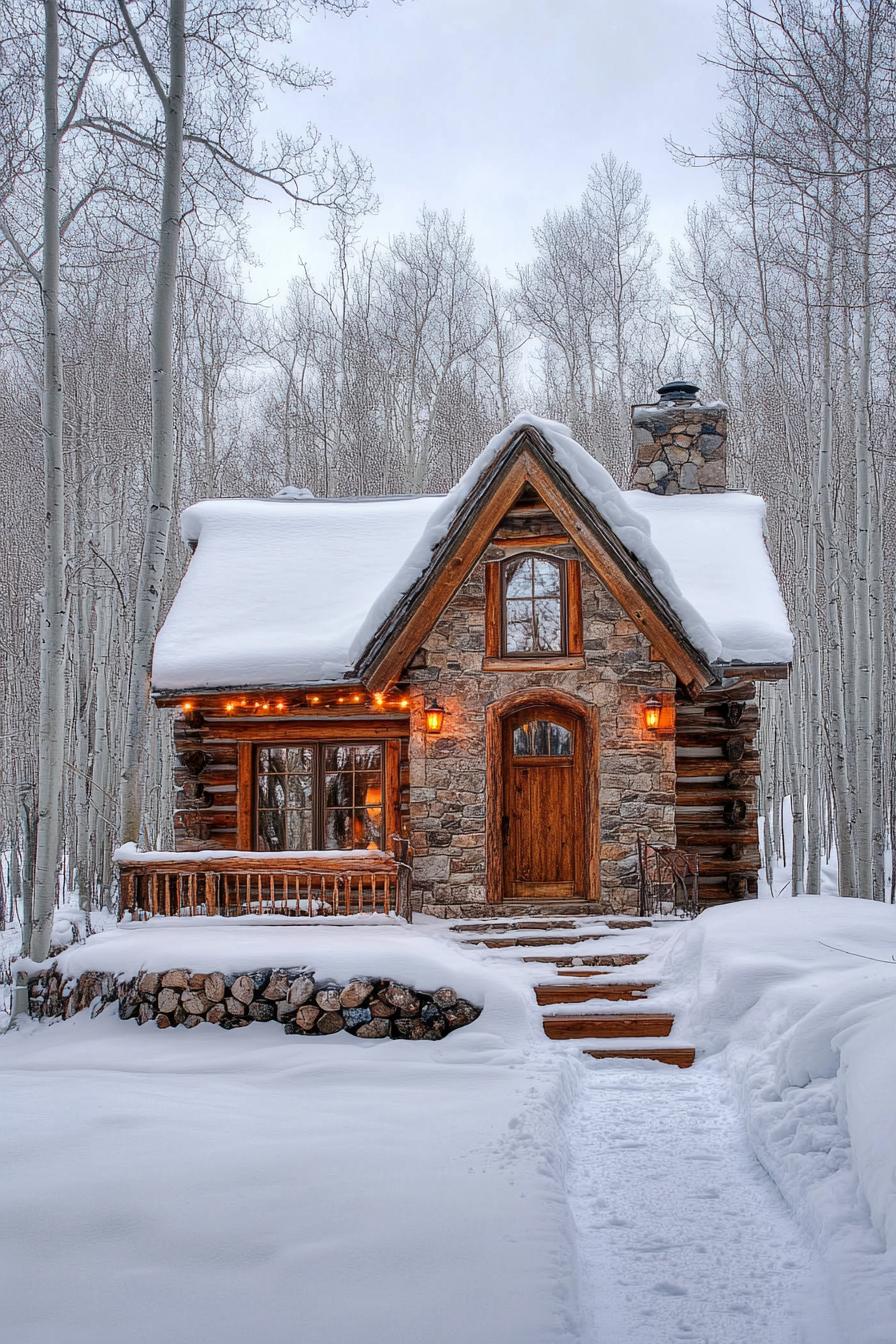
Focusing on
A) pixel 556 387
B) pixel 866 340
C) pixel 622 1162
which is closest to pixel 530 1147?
pixel 622 1162

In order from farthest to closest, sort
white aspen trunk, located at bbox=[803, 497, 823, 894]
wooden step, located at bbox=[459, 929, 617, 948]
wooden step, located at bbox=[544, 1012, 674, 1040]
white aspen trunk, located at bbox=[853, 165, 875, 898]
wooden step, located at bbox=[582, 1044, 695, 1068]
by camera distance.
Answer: white aspen trunk, located at bbox=[803, 497, 823, 894], white aspen trunk, located at bbox=[853, 165, 875, 898], wooden step, located at bbox=[459, 929, 617, 948], wooden step, located at bbox=[544, 1012, 674, 1040], wooden step, located at bbox=[582, 1044, 695, 1068]

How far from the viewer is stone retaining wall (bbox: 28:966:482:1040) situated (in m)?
7.97

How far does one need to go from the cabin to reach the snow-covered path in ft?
14.9

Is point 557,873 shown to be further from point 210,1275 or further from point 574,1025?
point 210,1275

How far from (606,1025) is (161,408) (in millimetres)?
7363

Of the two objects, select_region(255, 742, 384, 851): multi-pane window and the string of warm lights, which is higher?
the string of warm lights

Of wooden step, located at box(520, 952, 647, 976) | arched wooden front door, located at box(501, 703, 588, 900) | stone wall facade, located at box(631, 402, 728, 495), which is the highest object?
stone wall facade, located at box(631, 402, 728, 495)

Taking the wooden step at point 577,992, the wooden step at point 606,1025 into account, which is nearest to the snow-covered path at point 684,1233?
the wooden step at point 606,1025

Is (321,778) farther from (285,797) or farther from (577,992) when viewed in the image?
(577,992)

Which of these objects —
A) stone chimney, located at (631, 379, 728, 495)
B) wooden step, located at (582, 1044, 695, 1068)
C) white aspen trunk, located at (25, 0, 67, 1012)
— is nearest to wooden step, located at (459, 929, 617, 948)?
wooden step, located at (582, 1044, 695, 1068)

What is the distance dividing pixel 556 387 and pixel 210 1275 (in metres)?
26.0

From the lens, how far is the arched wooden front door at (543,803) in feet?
39.2

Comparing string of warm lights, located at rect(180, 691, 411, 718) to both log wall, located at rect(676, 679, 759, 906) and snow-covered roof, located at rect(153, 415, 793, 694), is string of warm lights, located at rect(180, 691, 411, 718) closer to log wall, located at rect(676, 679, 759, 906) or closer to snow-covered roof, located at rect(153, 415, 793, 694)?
snow-covered roof, located at rect(153, 415, 793, 694)

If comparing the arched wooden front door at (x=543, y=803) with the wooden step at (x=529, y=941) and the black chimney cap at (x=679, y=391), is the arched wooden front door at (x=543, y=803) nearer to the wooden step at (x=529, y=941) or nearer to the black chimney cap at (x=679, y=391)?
the wooden step at (x=529, y=941)
